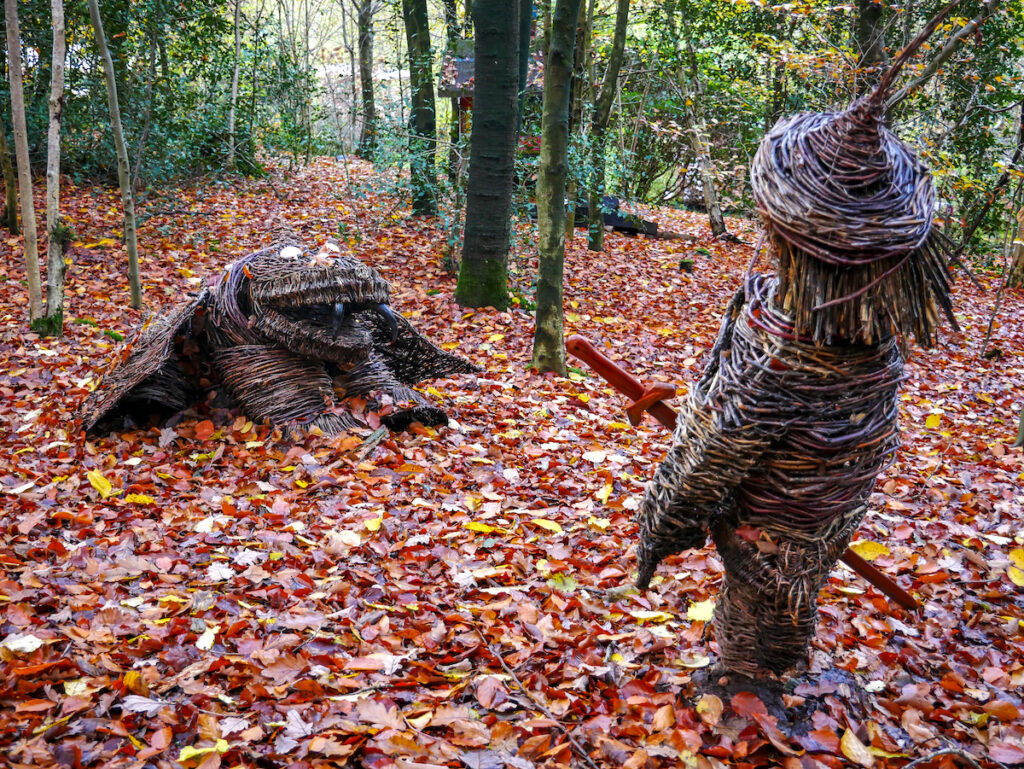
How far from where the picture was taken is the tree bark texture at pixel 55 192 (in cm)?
611

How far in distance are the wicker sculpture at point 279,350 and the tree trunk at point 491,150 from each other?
8.97 feet

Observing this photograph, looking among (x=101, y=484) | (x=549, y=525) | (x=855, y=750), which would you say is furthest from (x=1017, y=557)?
(x=101, y=484)

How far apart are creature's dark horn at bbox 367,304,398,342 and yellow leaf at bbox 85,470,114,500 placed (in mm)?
1871

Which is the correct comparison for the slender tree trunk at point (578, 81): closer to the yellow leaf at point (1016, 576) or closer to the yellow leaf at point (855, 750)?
the yellow leaf at point (1016, 576)

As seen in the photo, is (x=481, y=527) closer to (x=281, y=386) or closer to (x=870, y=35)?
(x=281, y=386)

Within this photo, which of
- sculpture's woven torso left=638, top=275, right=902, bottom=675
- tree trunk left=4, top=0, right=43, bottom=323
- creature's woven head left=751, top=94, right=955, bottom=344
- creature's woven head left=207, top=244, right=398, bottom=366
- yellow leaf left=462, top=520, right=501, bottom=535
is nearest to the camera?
creature's woven head left=751, top=94, right=955, bottom=344

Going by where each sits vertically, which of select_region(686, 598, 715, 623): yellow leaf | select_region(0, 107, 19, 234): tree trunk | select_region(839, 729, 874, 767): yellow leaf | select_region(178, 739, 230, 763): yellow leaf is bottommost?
select_region(686, 598, 715, 623): yellow leaf

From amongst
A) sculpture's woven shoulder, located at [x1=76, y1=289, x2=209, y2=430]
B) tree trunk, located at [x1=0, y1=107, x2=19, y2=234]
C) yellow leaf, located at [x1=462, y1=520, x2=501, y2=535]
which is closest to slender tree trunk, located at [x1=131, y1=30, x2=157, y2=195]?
A: tree trunk, located at [x1=0, y1=107, x2=19, y2=234]

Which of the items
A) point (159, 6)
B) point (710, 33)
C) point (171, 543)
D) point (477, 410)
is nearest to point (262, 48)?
point (159, 6)

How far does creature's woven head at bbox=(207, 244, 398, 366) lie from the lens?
4.62 m

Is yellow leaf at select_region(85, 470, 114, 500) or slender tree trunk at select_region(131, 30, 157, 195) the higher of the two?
slender tree trunk at select_region(131, 30, 157, 195)

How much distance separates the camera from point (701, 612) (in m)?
3.26

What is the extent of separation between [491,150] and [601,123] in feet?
15.8

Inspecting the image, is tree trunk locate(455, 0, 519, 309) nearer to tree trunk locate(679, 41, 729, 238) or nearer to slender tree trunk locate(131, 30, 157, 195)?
slender tree trunk locate(131, 30, 157, 195)
